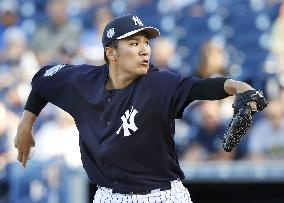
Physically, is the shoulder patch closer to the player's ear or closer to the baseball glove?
the player's ear

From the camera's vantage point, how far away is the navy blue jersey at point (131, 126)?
3.50 m

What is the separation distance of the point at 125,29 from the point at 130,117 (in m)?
0.47

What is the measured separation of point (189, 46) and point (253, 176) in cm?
271

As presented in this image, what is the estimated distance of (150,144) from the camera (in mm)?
3574

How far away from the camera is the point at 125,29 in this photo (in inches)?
142

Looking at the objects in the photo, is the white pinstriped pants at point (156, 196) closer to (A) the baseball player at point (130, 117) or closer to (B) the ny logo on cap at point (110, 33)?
(A) the baseball player at point (130, 117)

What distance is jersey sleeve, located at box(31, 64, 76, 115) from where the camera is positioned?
3.90m

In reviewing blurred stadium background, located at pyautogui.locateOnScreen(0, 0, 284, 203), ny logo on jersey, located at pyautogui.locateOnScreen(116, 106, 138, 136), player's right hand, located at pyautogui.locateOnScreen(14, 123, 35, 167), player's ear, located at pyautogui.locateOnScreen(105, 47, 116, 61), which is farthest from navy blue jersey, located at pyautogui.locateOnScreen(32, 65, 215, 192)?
blurred stadium background, located at pyautogui.locateOnScreen(0, 0, 284, 203)

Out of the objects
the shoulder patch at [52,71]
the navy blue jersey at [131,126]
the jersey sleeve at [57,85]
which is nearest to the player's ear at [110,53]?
the navy blue jersey at [131,126]

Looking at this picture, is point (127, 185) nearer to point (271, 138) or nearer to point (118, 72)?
point (118, 72)

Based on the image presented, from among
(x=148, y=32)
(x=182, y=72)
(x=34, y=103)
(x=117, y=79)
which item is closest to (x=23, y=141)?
(x=34, y=103)

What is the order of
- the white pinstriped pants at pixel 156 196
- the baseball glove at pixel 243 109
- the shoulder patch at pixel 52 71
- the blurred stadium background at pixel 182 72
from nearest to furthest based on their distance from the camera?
the baseball glove at pixel 243 109
the white pinstriped pants at pixel 156 196
the shoulder patch at pixel 52 71
the blurred stadium background at pixel 182 72

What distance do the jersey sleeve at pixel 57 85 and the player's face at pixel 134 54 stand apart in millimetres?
381

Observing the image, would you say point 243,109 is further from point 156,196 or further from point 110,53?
point 110,53
